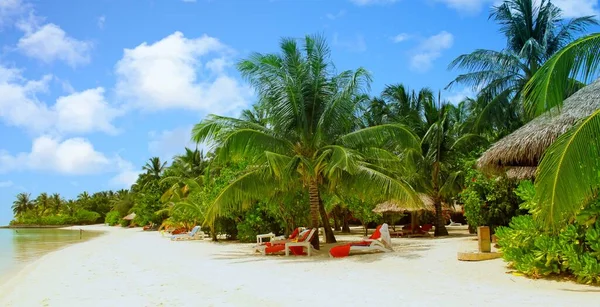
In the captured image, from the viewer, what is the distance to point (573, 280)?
254 inches

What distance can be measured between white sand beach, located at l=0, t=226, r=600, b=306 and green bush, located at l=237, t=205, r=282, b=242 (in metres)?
5.50

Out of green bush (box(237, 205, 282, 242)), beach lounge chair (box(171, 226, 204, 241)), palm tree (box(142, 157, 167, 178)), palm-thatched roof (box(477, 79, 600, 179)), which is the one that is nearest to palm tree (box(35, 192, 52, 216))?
palm tree (box(142, 157, 167, 178))

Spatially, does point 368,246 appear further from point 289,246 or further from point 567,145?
Result: point 567,145

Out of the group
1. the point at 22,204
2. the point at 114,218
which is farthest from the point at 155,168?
the point at 22,204

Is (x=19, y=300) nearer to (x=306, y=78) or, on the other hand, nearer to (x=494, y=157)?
(x=306, y=78)

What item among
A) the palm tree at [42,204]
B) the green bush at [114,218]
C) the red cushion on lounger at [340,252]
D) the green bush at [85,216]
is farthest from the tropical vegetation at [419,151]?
the palm tree at [42,204]

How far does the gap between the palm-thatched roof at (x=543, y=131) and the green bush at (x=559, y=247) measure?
2.21 metres

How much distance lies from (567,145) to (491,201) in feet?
28.5

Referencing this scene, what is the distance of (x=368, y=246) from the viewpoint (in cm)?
1152

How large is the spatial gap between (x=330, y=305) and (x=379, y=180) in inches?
250

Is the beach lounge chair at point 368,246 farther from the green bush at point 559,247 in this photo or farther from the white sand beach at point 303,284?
the green bush at point 559,247

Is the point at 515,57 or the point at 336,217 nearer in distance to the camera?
the point at 515,57

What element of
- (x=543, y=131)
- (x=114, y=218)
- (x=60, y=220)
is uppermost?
(x=543, y=131)

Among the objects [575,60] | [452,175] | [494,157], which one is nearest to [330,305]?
[575,60]
